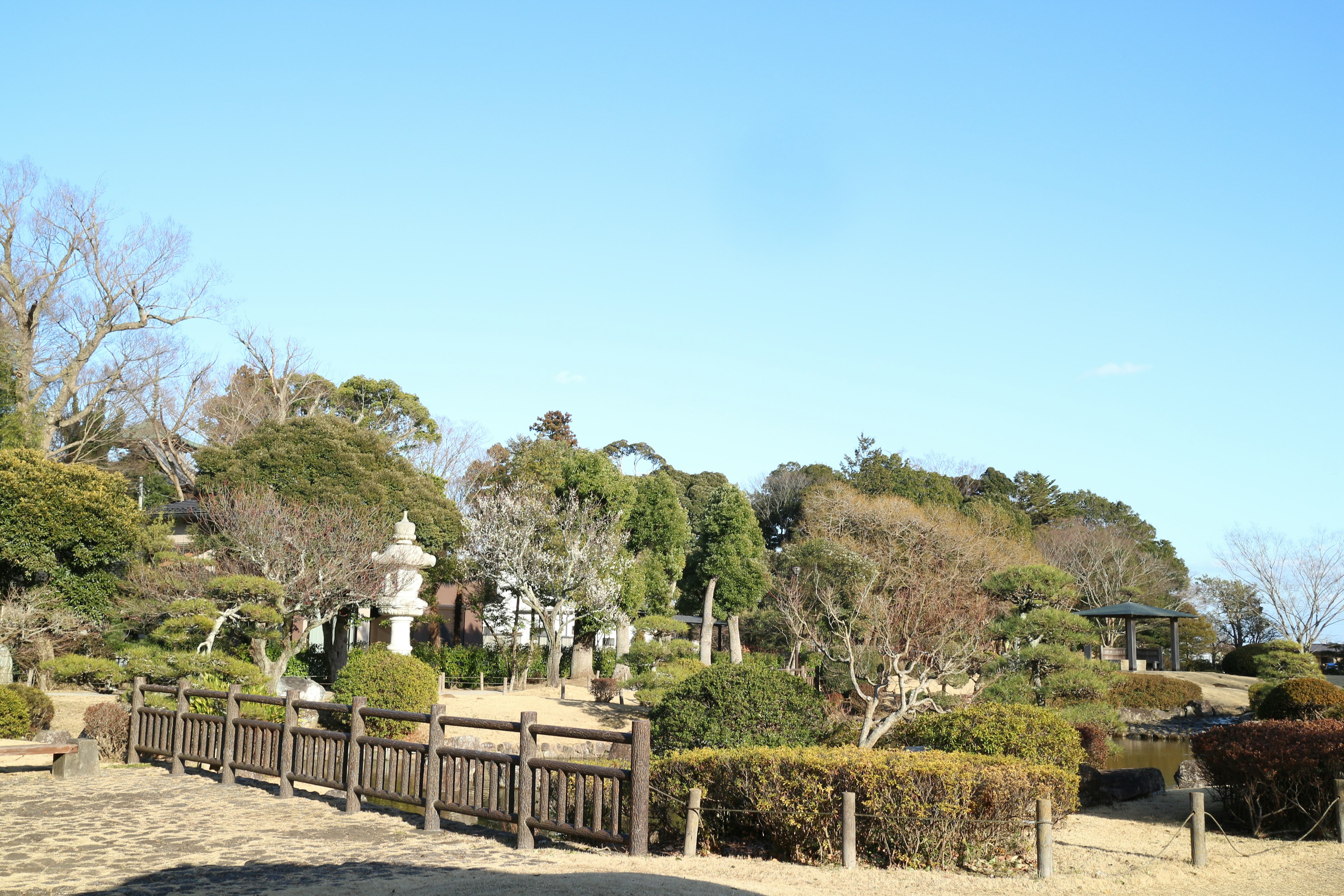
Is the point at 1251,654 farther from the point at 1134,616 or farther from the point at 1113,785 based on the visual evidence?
the point at 1113,785

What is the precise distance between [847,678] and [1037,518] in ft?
110

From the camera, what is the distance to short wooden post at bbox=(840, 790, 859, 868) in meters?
7.91

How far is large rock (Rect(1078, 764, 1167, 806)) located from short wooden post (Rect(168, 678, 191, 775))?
11.7 meters

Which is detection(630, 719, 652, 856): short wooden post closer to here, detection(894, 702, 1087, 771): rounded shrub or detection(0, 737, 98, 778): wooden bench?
detection(894, 702, 1087, 771): rounded shrub

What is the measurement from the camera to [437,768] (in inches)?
367

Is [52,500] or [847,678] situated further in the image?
[847,678]

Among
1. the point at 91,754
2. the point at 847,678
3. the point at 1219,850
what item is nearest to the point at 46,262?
the point at 91,754

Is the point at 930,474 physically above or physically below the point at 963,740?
above

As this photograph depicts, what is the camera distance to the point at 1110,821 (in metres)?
11.0

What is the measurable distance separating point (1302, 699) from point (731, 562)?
1991 cm

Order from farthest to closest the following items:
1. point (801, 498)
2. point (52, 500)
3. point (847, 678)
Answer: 1. point (801, 498)
2. point (847, 678)
3. point (52, 500)

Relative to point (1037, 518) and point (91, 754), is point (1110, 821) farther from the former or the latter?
point (1037, 518)

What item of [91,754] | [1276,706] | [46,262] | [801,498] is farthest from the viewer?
[801,498]

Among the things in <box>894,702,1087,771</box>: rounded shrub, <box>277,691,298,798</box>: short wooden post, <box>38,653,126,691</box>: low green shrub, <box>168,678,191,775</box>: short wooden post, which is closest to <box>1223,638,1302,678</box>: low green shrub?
<box>894,702,1087,771</box>: rounded shrub
